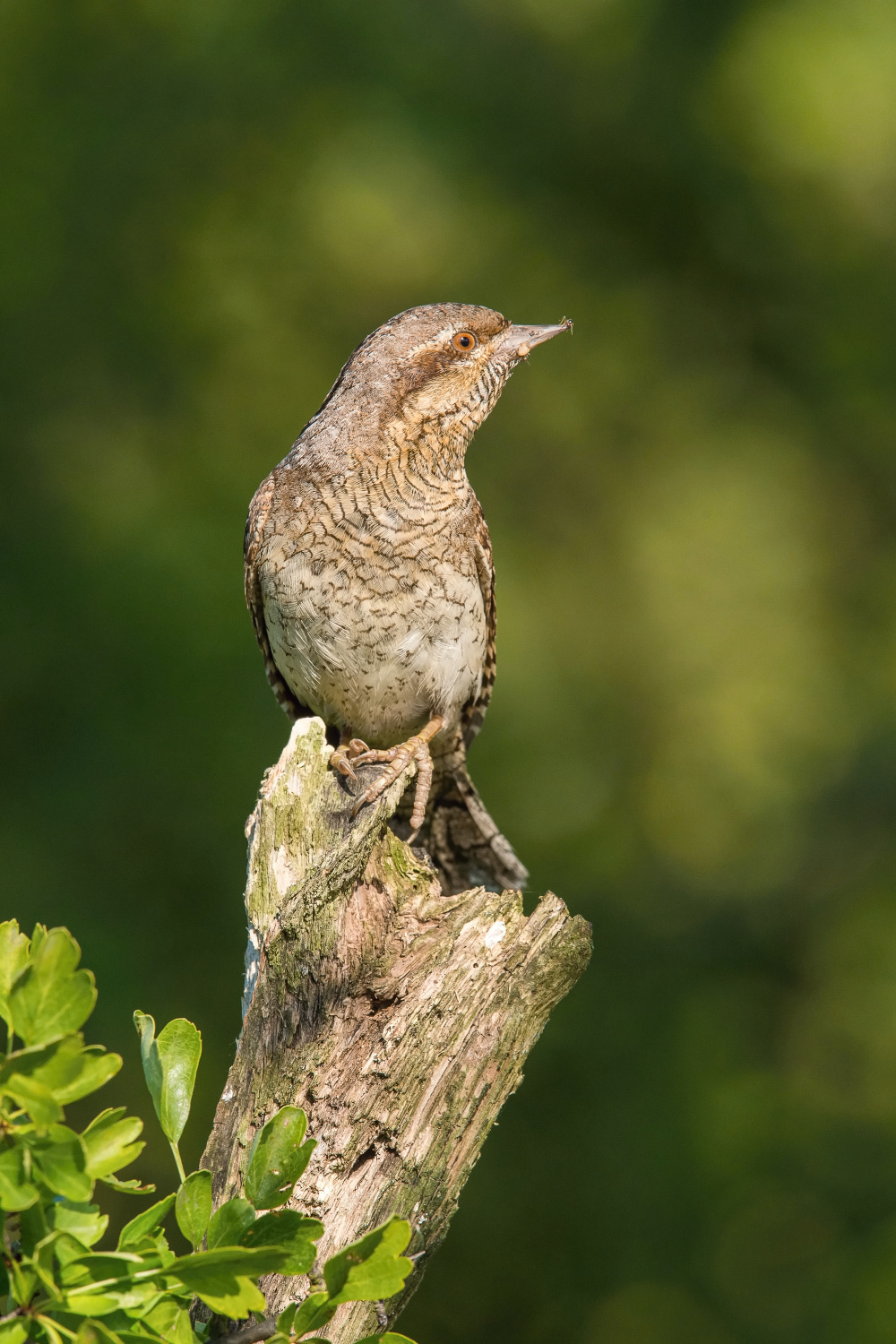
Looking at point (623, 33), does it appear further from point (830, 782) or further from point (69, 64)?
point (830, 782)

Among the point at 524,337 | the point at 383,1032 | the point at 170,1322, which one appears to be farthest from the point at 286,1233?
the point at 524,337

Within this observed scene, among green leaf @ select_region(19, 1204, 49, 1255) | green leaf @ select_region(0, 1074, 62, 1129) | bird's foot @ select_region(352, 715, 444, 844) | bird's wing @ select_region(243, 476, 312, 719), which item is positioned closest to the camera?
green leaf @ select_region(0, 1074, 62, 1129)

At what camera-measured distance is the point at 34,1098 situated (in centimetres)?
117

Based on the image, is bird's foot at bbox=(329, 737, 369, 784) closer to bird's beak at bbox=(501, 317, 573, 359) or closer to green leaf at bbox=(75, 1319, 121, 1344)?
bird's beak at bbox=(501, 317, 573, 359)

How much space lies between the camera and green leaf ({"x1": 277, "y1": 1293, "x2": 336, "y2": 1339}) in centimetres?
145

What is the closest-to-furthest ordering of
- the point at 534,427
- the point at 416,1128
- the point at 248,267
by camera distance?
1. the point at 416,1128
2. the point at 248,267
3. the point at 534,427

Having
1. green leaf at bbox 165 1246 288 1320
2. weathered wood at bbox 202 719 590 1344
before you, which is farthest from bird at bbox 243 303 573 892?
green leaf at bbox 165 1246 288 1320

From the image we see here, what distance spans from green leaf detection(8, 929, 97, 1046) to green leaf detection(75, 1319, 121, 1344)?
0.32 metres

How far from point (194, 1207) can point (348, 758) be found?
1917 mm

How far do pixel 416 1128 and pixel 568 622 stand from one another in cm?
620

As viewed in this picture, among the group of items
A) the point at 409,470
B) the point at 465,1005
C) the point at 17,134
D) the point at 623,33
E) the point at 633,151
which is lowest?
the point at 465,1005

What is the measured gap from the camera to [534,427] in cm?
842

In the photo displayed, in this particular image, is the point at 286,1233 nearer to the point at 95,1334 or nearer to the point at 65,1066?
the point at 95,1334

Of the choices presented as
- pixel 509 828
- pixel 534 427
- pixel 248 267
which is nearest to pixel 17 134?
pixel 248 267
